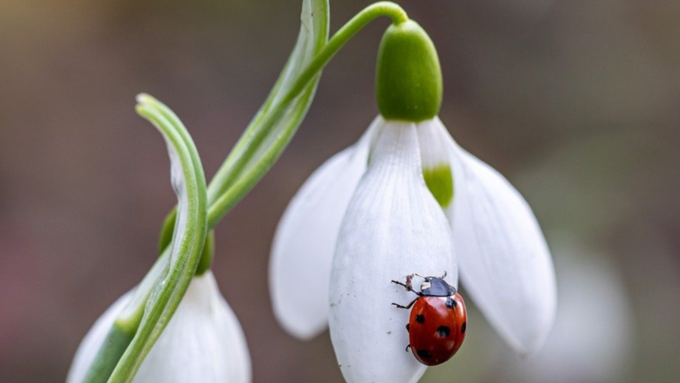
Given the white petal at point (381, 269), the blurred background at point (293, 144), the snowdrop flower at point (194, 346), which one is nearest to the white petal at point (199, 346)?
the snowdrop flower at point (194, 346)

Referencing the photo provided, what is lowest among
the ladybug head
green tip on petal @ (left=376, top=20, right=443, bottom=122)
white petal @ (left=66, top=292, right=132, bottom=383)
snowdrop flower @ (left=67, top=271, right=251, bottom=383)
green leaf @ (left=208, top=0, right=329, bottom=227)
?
white petal @ (left=66, top=292, right=132, bottom=383)

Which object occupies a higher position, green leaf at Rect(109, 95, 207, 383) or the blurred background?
A: the blurred background

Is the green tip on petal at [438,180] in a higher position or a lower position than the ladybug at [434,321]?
higher

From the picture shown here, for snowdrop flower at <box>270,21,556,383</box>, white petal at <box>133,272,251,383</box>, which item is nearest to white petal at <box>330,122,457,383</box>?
snowdrop flower at <box>270,21,556,383</box>

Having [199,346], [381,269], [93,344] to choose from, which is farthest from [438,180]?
[93,344]

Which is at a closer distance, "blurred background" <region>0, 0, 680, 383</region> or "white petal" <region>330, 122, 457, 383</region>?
"white petal" <region>330, 122, 457, 383</region>

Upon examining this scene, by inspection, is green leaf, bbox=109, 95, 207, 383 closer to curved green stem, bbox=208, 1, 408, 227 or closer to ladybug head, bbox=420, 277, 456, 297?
curved green stem, bbox=208, 1, 408, 227

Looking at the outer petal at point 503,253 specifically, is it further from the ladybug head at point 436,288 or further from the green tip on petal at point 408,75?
the ladybug head at point 436,288

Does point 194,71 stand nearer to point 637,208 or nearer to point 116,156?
point 116,156
